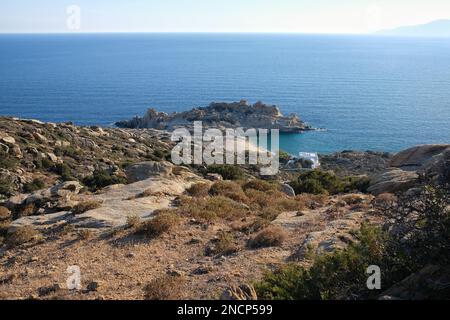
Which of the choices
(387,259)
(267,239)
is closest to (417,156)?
(267,239)

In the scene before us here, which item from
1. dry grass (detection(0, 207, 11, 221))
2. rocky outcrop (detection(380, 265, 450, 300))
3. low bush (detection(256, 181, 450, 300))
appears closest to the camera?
rocky outcrop (detection(380, 265, 450, 300))

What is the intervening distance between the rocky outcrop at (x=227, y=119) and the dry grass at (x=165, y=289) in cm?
7006

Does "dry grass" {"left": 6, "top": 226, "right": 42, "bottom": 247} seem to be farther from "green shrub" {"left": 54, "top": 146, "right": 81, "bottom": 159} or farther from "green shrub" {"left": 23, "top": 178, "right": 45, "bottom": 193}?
"green shrub" {"left": 54, "top": 146, "right": 81, "bottom": 159}

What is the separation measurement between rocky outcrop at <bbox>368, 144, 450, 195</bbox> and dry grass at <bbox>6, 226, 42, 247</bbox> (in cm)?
1364

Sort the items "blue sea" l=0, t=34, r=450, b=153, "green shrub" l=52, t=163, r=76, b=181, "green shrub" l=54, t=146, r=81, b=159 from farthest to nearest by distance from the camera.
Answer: "blue sea" l=0, t=34, r=450, b=153
"green shrub" l=54, t=146, r=81, b=159
"green shrub" l=52, t=163, r=76, b=181

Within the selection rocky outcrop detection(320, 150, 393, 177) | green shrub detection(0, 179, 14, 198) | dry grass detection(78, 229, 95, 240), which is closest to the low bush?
dry grass detection(78, 229, 95, 240)

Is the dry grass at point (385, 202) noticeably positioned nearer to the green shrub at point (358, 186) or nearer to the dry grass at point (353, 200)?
the dry grass at point (353, 200)

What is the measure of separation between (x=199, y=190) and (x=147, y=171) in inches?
180

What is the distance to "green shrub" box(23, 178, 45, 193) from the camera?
2088cm

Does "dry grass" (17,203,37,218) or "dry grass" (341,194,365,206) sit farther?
"dry grass" (341,194,365,206)

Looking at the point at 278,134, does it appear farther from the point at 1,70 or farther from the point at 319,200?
the point at 1,70

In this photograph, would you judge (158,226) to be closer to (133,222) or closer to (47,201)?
(133,222)
